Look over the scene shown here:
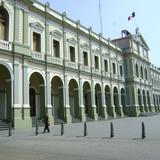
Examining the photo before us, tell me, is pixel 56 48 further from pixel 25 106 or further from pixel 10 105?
pixel 10 105

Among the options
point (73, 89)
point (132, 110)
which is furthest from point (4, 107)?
point (132, 110)

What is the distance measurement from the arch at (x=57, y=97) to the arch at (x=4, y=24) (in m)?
8.49

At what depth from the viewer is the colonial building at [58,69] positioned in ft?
72.3

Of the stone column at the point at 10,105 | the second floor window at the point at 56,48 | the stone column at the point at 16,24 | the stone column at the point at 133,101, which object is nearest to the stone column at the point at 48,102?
the second floor window at the point at 56,48

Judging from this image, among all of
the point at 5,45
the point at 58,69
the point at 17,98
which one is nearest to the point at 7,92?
the point at 17,98

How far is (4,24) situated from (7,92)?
223 inches

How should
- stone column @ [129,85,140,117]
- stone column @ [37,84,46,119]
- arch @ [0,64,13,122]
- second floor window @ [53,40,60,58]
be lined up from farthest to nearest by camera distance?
stone column @ [129,85,140,117] → second floor window @ [53,40,60,58] → stone column @ [37,84,46,119] → arch @ [0,64,13,122]

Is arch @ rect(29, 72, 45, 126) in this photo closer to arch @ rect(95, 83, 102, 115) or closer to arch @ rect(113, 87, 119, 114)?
arch @ rect(95, 83, 102, 115)

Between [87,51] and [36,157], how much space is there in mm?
27955

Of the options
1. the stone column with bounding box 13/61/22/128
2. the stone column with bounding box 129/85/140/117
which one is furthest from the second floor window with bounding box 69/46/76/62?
the stone column with bounding box 129/85/140/117

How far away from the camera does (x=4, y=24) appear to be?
2227 centimetres

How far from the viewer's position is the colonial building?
22.0 metres

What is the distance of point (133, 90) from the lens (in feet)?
159

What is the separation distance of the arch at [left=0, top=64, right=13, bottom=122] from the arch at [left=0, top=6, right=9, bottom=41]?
2.59 m
